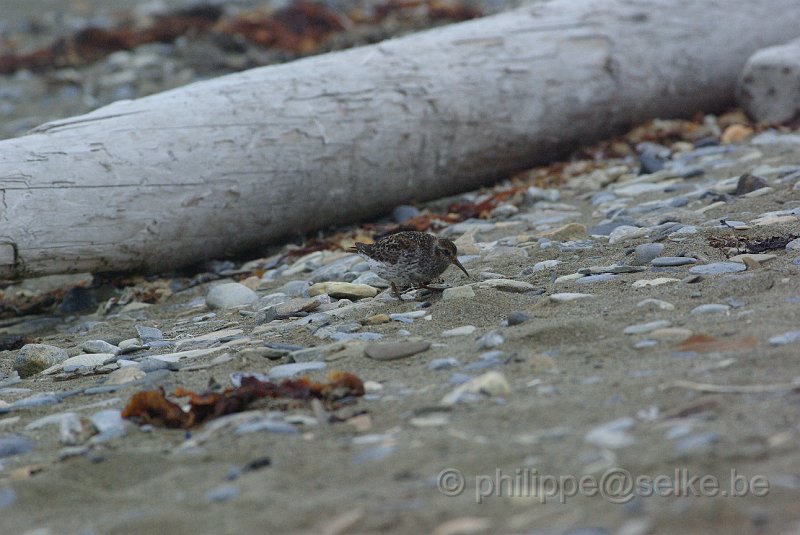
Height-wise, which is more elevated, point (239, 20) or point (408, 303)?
point (239, 20)

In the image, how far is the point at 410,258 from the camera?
5.34 meters

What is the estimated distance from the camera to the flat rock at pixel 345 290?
5.78 m

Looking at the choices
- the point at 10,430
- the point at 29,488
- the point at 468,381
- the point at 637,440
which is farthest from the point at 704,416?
the point at 10,430

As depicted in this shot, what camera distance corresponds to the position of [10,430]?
12.9ft

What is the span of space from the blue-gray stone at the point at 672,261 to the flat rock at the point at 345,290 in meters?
1.73

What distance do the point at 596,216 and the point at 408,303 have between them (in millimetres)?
2005

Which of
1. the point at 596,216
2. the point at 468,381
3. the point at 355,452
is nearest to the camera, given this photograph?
the point at 355,452

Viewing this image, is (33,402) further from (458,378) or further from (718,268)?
(718,268)

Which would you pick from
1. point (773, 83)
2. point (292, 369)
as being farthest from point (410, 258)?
point (773, 83)

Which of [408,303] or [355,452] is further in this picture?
[408,303]

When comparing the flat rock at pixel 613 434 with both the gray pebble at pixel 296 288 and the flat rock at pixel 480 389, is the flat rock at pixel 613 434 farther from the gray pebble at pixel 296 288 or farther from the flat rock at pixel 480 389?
the gray pebble at pixel 296 288

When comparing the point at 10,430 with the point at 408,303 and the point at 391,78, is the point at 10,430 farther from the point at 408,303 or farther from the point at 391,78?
the point at 391,78

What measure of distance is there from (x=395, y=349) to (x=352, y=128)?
3.13m

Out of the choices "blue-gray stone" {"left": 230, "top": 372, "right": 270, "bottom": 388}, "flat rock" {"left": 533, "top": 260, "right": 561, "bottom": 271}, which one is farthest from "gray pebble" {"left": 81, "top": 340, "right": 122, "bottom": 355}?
"flat rock" {"left": 533, "top": 260, "right": 561, "bottom": 271}
